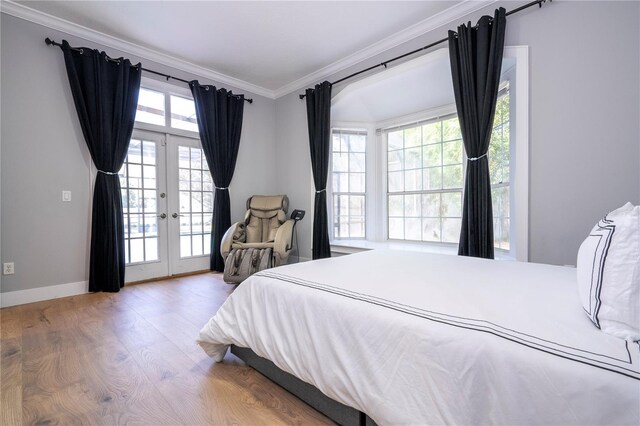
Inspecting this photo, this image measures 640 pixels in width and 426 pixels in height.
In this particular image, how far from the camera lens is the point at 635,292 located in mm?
750

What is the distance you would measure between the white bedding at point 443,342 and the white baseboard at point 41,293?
7.93 feet

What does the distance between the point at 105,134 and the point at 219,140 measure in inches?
51.5

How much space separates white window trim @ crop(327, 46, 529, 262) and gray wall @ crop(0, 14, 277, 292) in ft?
9.53

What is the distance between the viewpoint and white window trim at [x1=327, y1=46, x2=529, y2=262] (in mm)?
2412

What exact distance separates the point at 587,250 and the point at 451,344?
2.05ft

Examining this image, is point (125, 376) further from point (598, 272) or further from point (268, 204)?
point (268, 204)

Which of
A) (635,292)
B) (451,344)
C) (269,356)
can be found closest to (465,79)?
(635,292)

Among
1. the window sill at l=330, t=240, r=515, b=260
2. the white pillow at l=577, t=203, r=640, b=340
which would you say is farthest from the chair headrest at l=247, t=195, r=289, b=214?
the white pillow at l=577, t=203, r=640, b=340

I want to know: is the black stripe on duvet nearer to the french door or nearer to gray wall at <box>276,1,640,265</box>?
gray wall at <box>276,1,640,265</box>

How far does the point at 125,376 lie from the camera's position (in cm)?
156

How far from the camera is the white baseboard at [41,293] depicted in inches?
106

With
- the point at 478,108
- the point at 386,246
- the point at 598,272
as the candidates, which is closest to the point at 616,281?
the point at 598,272

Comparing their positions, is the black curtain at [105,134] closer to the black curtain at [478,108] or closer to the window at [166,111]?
the window at [166,111]

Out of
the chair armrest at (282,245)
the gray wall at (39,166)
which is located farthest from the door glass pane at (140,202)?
the chair armrest at (282,245)
